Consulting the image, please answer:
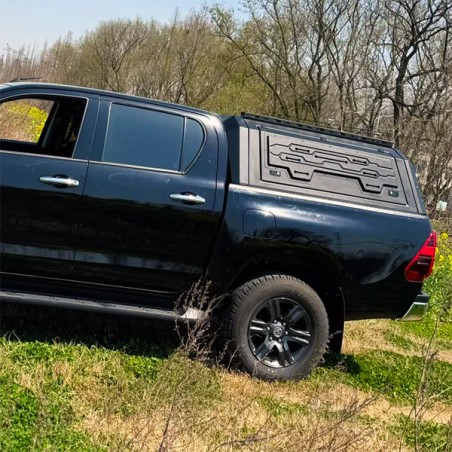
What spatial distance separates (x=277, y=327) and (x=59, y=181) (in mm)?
1884

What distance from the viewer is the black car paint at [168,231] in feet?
14.1

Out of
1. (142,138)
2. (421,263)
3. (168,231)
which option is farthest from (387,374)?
(142,138)

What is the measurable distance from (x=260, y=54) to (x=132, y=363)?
85.5 feet

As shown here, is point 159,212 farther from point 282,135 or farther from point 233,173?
point 282,135

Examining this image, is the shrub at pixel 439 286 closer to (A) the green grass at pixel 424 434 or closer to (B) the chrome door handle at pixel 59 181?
(A) the green grass at pixel 424 434

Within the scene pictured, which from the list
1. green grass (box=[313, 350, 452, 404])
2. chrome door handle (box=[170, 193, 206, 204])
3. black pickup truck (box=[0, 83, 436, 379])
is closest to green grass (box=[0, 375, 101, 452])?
black pickup truck (box=[0, 83, 436, 379])

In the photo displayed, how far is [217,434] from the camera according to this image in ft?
11.7

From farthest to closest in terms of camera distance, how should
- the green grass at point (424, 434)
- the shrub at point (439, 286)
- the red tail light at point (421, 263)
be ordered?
the shrub at point (439, 286), the red tail light at point (421, 263), the green grass at point (424, 434)

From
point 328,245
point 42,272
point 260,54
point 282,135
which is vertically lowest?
point 42,272

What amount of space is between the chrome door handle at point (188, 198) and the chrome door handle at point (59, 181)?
67 cm

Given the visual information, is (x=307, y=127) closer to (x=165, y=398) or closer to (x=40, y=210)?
(x=40, y=210)

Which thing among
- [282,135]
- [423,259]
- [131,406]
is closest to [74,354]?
[131,406]

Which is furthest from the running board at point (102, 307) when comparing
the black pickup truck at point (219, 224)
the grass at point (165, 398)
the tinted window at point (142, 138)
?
the tinted window at point (142, 138)

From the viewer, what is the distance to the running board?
13.9 ft
